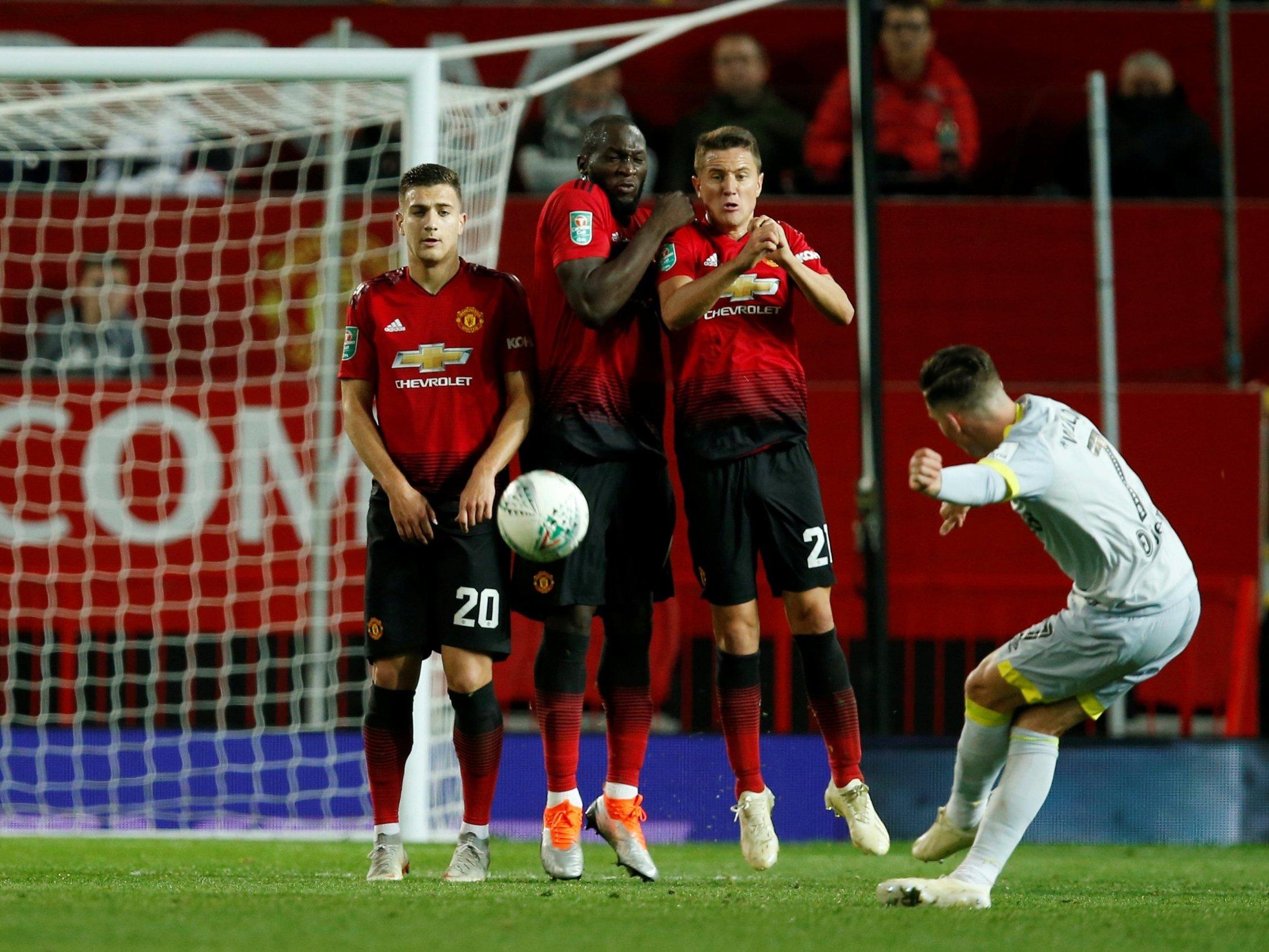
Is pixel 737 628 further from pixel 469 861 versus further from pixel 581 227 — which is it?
pixel 581 227

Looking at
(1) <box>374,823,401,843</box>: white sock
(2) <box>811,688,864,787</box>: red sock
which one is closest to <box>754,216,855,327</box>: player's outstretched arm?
(2) <box>811,688,864,787</box>: red sock

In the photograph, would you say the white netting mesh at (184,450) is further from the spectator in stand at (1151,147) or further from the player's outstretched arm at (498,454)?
the spectator in stand at (1151,147)

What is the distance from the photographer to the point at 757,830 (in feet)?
16.9

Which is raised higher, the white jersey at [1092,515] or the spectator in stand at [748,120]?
the spectator in stand at [748,120]

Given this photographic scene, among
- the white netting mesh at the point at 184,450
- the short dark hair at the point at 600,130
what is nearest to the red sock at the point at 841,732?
the short dark hair at the point at 600,130

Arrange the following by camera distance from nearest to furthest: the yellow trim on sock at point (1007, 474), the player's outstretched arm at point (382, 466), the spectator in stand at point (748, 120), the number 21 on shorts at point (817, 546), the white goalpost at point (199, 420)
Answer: the yellow trim on sock at point (1007, 474) → the player's outstretched arm at point (382, 466) → the number 21 on shorts at point (817, 546) → the white goalpost at point (199, 420) → the spectator in stand at point (748, 120)

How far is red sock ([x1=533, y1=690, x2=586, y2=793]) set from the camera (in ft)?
17.1

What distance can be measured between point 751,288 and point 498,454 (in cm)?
96

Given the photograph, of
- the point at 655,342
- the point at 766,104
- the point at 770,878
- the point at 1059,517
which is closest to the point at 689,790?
the point at 770,878

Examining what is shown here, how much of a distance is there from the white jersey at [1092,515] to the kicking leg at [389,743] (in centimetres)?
193

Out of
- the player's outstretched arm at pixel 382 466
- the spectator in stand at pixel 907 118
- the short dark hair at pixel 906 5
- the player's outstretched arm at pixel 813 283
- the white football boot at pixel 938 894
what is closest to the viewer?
the white football boot at pixel 938 894

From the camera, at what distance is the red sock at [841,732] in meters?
5.30

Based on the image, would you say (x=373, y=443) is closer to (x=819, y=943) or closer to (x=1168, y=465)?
(x=819, y=943)

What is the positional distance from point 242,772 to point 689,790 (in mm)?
2318
